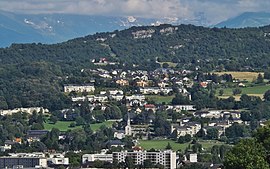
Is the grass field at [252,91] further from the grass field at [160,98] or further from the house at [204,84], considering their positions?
the grass field at [160,98]

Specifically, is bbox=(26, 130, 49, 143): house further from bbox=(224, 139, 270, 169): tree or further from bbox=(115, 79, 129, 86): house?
bbox=(224, 139, 270, 169): tree

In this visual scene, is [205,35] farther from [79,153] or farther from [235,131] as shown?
[79,153]

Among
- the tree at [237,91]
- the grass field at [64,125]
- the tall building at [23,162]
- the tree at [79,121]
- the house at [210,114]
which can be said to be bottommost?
the tall building at [23,162]

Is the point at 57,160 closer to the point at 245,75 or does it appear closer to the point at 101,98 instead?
the point at 101,98

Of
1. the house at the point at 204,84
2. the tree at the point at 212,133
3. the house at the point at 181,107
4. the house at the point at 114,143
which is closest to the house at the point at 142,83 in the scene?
the house at the point at 204,84

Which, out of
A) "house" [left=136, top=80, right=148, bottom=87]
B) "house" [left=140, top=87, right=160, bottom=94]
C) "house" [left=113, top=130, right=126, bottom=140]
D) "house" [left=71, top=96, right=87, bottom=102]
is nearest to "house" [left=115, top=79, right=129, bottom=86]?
"house" [left=136, top=80, right=148, bottom=87]
